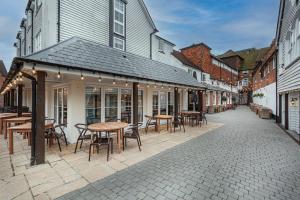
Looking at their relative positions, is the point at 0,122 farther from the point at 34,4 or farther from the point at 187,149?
the point at 187,149

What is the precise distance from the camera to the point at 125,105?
852 centimetres

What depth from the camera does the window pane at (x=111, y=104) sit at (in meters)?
7.59

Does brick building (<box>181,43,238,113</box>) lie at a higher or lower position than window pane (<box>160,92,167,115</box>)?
higher

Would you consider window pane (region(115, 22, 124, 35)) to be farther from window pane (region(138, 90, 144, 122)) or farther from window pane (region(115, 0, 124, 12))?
window pane (region(138, 90, 144, 122))

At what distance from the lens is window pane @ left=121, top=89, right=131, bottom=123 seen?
27.3ft

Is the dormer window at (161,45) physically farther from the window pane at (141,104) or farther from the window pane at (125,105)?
the window pane at (125,105)

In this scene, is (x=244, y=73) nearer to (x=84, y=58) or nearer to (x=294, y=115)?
(x=294, y=115)

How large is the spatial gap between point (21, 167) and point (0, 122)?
6.28 meters

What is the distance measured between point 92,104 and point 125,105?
6.18ft

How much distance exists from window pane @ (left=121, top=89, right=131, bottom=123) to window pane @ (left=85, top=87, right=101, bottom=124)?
4.41ft

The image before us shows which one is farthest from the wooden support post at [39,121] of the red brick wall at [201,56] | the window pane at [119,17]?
the red brick wall at [201,56]

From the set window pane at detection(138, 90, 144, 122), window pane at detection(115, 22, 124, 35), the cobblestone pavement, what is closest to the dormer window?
window pane at detection(115, 22, 124, 35)

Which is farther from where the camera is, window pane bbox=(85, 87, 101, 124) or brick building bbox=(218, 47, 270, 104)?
brick building bbox=(218, 47, 270, 104)

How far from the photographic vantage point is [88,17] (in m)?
8.38
